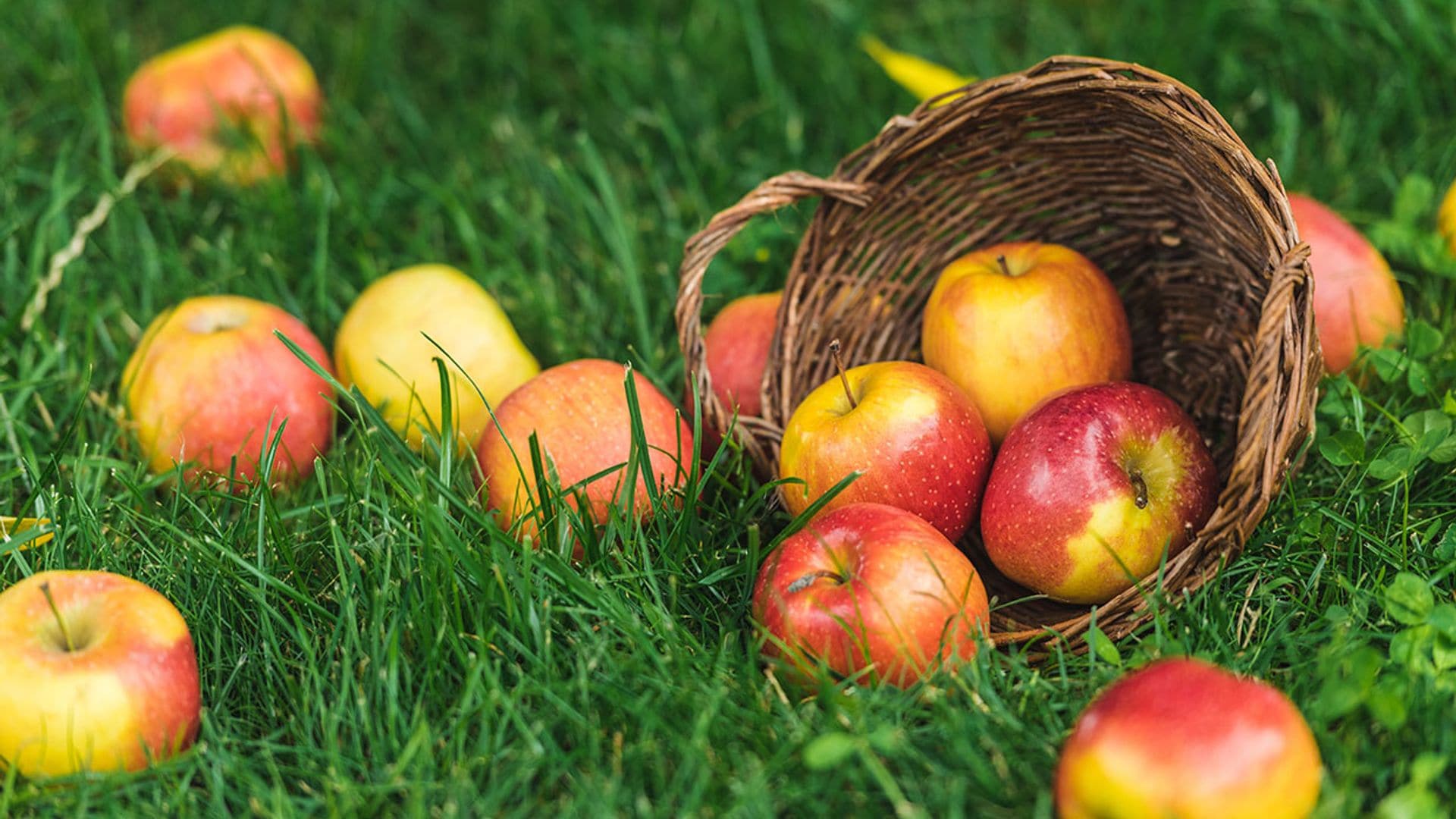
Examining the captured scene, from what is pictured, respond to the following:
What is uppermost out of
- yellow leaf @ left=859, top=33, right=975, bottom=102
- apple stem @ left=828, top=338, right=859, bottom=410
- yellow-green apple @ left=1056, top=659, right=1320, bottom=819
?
yellow leaf @ left=859, top=33, right=975, bottom=102

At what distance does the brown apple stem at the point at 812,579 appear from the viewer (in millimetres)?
1935

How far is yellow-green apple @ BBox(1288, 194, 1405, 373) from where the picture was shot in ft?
8.36

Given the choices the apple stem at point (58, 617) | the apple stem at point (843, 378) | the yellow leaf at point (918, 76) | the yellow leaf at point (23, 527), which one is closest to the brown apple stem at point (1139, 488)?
the apple stem at point (843, 378)

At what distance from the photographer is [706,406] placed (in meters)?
2.33

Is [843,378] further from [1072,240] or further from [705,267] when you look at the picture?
[1072,240]

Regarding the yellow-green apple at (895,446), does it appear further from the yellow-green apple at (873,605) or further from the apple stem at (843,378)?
the yellow-green apple at (873,605)

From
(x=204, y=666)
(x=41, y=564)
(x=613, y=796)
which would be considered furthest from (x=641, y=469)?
(x=41, y=564)

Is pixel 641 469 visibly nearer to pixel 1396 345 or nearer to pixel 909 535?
pixel 909 535

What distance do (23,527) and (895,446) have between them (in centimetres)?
150

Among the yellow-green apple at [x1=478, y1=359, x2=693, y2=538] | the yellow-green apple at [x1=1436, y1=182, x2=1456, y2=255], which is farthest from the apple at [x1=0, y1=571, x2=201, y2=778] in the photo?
the yellow-green apple at [x1=1436, y1=182, x2=1456, y2=255]

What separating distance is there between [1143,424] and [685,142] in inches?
68.4

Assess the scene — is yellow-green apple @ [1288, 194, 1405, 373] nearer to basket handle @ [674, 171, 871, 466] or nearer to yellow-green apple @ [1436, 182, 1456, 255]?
yellow-green apple @ [1436, 182, 1456, 255]

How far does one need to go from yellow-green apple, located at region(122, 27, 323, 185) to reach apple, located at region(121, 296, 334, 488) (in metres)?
0.94

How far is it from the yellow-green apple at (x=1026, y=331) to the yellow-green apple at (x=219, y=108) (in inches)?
76.3
